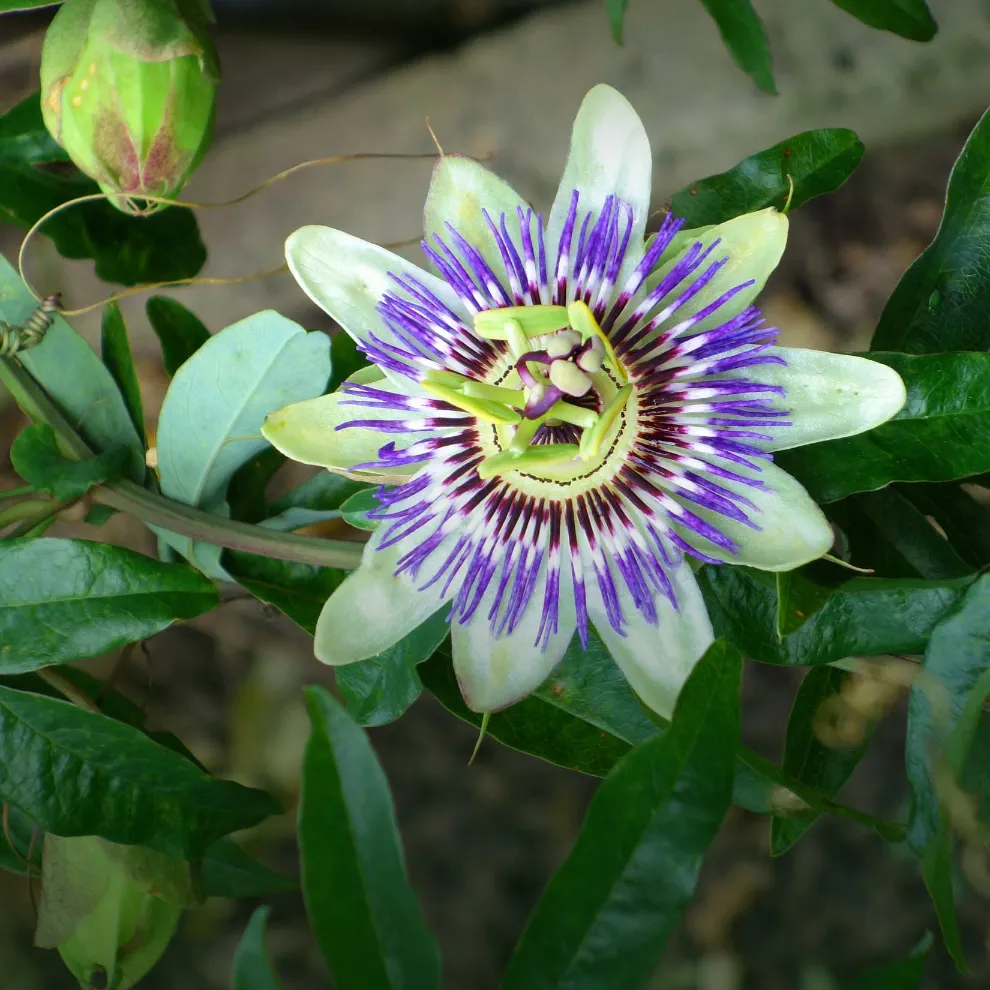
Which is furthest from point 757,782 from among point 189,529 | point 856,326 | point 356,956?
point 856,326

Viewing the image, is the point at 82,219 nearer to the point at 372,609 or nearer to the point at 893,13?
the point at 372,609

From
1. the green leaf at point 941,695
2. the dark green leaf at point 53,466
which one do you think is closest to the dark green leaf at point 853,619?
the green leaf at point 941,695

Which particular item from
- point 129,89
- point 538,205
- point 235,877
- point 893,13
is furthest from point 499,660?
point 538,205

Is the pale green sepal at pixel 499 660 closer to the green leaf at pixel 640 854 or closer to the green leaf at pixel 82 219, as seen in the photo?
the green leaf at pixel 640 854

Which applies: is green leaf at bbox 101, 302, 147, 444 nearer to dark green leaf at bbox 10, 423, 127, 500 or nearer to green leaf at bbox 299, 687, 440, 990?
dark green leaf at bbox 10, 423, 127, 500

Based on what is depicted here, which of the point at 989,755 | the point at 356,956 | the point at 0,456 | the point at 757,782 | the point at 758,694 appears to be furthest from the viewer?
the point at 0,456

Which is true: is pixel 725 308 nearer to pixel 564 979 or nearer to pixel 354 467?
pixel 354 467
